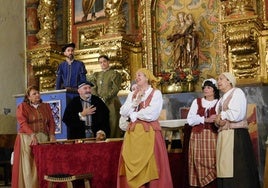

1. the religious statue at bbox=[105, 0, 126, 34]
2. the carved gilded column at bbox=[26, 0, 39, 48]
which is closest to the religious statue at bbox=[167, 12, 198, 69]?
the religious statue at bbox=[105, 0, 126, 34]

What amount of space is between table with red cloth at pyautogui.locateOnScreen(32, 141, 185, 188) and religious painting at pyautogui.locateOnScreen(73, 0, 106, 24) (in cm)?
519

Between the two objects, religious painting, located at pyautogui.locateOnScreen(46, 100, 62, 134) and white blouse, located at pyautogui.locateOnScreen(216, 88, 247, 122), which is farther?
religious painting, located at pyautogui.locateOnScreen(46, 100, 62, 134)

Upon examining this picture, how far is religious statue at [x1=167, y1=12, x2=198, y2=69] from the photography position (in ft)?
28.5

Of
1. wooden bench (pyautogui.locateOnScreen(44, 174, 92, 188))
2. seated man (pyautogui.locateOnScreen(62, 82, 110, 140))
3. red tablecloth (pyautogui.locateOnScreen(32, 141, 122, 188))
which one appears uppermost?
seated man (pyautogui.locateOnScreen(62, 82, 110, 140))

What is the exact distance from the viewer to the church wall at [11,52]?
31.7 feet

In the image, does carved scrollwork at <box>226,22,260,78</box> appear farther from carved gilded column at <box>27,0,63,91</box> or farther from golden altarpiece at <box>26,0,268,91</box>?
carved gilded column at <box>27,0,63,91</box>

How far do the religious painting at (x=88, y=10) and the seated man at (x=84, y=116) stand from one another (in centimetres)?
431

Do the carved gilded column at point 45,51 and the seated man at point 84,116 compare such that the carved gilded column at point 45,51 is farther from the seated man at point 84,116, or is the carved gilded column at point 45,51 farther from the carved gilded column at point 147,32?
the seated man at point 84,116

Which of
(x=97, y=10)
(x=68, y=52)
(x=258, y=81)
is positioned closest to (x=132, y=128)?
(x=68, y=52)

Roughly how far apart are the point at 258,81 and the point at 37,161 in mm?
4231

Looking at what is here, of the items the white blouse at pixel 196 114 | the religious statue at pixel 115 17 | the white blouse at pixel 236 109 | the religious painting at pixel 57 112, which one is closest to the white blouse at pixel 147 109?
the white blouse at pixel 196 114

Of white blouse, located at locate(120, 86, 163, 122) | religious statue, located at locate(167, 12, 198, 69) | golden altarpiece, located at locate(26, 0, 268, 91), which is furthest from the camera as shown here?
religious statue, located at locate(167, 12, 198, 69)

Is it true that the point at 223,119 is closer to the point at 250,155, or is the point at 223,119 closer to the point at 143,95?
the point at 250,155

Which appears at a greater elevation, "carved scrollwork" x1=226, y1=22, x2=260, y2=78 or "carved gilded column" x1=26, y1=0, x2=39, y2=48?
"carved gilded column" x1=26, y1=0, x2=39, y2=48
